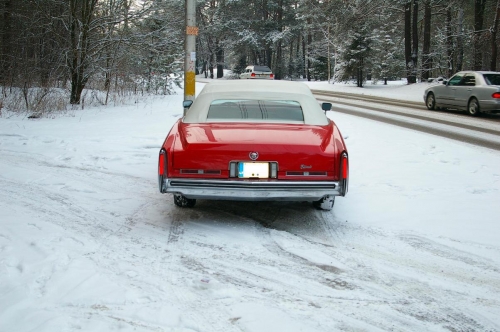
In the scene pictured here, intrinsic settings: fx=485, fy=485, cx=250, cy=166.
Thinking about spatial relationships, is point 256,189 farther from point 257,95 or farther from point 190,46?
point 190,46

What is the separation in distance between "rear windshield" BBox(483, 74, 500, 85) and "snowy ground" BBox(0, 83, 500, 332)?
958cm

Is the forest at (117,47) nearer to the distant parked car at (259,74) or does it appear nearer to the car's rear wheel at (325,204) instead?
the distant parked car at (259,74)

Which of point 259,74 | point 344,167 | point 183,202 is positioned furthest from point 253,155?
point 259,74

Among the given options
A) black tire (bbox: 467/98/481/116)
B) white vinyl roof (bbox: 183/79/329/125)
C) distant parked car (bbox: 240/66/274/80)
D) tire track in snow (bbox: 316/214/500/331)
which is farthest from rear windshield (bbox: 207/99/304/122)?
distant parked car (bbox: 240/66/274/80)

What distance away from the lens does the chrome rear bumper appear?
454cm

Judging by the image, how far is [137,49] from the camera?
16.6m

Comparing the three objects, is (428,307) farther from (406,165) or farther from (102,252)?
(406,165)

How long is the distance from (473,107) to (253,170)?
1432cm

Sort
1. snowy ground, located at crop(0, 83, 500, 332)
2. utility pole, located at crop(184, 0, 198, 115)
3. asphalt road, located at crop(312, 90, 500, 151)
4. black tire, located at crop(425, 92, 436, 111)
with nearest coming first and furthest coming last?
snowy ground, located at crop(0, 83, 500, 332)
utility pole, located at crop(184, 0, 198, 115)
asphalt road, located at crop(312, 90, 500, 151)
black tire, located at crop(425, 92, 436, 111)

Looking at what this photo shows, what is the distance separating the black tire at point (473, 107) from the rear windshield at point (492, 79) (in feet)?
2.36

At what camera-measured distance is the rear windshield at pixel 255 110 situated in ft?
17.7

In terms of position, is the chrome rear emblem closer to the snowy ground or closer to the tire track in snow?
the snowy ground

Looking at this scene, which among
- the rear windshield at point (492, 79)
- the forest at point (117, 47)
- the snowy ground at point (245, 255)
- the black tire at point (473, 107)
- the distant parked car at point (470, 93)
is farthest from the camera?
the black tire at point (473, 107)

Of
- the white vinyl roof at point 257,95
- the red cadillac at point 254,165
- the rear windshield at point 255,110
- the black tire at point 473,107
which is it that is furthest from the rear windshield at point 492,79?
the red cadillac at point 254,165
